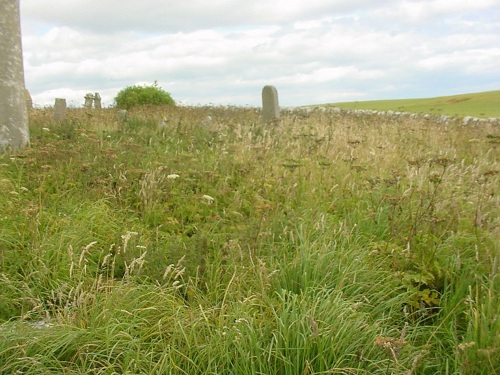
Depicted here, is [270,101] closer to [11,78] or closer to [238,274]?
[11,78]

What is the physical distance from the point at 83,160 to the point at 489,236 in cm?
468

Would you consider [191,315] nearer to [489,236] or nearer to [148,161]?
[489,236]

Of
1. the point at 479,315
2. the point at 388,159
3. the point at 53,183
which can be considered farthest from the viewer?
the point at 388,159

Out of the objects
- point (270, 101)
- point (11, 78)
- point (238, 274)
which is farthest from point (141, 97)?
point (238, 274)

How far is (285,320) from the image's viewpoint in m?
3.02

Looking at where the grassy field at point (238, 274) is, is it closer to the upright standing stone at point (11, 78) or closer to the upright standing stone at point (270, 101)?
the upright standing stone at point (11, 78)

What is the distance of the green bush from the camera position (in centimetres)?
1848

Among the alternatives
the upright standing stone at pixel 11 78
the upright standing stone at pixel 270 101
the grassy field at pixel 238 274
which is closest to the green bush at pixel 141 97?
the upright standing stone at pixel 270 101

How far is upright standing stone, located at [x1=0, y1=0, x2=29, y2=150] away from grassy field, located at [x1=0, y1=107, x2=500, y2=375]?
94 cm

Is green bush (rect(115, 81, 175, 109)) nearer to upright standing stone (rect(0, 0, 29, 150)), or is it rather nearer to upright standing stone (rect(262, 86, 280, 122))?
upright standing stone (rect(262, 86, 280, 122))

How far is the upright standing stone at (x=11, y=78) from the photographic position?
7.70m

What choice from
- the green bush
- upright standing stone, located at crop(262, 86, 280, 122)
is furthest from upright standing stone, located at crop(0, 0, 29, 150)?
the green bush

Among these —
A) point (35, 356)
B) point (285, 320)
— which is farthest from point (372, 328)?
point (35, 356)

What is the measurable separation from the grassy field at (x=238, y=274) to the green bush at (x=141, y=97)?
1171 cm
